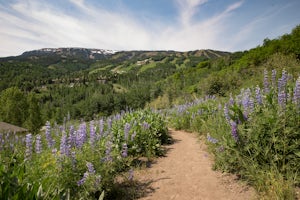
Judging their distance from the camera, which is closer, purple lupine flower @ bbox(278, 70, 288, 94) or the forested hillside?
purple lupine flower @ bbox(278, 70, 288, 94)

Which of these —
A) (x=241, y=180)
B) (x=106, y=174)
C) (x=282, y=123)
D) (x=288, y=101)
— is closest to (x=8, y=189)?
(x=106, y=174)

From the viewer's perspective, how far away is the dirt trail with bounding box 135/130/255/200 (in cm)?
367

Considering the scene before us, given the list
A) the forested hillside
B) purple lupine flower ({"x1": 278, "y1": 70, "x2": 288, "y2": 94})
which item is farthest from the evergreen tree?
purple lupine flower ({"x1": 278, "y1": 70, "x2": 288, "y2": 94})

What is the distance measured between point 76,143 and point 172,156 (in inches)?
118

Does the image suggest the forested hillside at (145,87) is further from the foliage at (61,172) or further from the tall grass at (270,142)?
the tall grass at (270,142)

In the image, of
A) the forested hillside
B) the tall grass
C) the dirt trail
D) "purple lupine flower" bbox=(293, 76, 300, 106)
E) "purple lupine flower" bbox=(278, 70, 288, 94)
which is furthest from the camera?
the forested hillside

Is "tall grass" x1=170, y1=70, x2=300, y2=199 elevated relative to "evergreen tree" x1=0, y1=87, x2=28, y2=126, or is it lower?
elevated

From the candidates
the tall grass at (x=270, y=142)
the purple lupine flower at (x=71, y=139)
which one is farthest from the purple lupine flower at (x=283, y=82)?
the purple lupine flower at (x=71, y=139)

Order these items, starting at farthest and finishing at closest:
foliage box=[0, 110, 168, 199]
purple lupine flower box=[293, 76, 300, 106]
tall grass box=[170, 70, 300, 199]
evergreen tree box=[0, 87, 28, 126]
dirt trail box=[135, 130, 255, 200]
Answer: evergreen tree box=[0, 87, 28, 126]
dirt trail box=[135, 130, 255, 200]
purple lupine flower box=[293, 76, 300, 106]
tall grass box=[170, 70, 300, 199]
foliage box=[0, 110, 168, 199]

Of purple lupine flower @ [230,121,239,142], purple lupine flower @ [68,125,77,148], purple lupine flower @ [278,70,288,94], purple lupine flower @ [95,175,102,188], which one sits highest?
purple lupine flower @ [278,70,288,94]

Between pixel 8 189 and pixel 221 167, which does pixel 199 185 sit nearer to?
pixel 221 167

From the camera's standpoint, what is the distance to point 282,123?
3.51m

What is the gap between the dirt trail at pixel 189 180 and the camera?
12.0 feet

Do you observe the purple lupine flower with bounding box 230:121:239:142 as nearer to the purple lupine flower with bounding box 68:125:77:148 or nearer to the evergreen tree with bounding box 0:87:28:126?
the purple lupine flower with bounding box 68:125:77:148
